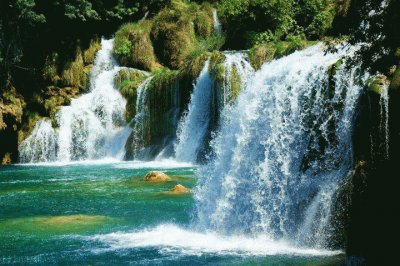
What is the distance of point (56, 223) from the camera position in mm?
13062

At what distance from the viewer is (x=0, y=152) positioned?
32.3 metres

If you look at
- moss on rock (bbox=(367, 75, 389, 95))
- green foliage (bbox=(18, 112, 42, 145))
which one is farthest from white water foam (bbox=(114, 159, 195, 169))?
moss on rock (bbox=(367, 75, 389, 95))

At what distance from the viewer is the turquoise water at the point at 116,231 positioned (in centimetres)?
966

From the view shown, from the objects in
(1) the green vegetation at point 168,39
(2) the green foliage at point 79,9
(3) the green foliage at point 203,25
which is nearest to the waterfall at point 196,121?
(1) the green vegetation at point 168,39

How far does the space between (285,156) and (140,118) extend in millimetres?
18556

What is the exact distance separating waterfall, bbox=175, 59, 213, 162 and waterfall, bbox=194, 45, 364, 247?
12522mm

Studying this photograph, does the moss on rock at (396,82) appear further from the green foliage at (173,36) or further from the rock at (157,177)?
the green foliage at (173,36)

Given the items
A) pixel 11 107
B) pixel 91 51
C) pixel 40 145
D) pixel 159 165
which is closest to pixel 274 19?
pixel 159 165

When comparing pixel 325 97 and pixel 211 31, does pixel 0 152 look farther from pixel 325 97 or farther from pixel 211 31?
pixel 325 97

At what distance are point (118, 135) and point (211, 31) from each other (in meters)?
8.46

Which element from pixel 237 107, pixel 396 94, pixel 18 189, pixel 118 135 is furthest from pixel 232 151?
pixel 118 135

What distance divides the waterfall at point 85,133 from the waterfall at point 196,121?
4453 mm

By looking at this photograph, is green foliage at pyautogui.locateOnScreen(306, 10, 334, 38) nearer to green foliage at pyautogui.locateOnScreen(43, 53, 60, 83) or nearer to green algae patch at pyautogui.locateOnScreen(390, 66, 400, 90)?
green foliage at pyautogui.locateOnScreen(43, 53, 60, 83)

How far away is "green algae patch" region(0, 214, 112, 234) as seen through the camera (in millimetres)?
12352
